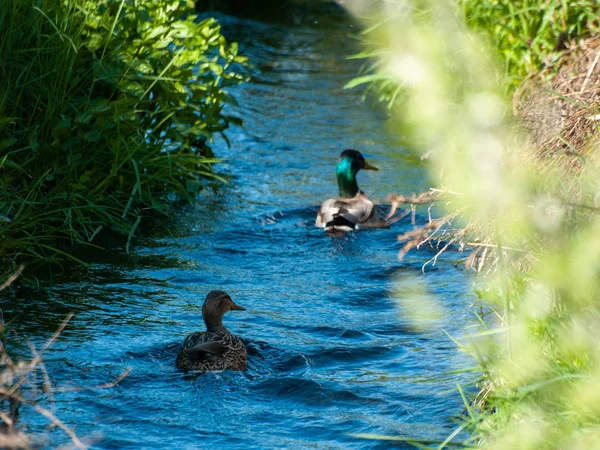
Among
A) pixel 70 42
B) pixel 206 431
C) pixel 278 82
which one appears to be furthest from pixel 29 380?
pixel 278 82

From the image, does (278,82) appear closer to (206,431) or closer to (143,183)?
(143,183)

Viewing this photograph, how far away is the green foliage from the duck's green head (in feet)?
5.49

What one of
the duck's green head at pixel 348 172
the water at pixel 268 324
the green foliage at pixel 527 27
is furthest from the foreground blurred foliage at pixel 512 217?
the duck's green head at pixel 348 172

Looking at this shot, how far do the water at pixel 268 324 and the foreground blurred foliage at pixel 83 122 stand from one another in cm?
41

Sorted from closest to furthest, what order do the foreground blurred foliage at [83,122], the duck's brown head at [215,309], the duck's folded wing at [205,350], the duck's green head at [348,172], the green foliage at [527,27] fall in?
the duck's folded wing at [205,350] → the duck's brown head at [215,309] → the foreground blurred foliage at [83,122] → the green foliage at [527,27] → the duck's green head at [348,172]

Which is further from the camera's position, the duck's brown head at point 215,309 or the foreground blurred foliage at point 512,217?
the duck's brown head at point 215,309

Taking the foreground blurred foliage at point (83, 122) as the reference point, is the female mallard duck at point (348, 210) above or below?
below

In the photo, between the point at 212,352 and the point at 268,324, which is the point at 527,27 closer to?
the point at 268,324

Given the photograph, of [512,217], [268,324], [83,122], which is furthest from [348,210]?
[512,217]

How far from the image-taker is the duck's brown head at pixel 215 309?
6.06m

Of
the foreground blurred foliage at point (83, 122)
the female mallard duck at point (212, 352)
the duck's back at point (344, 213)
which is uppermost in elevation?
the foreground blurred foliage at point (83, 122)

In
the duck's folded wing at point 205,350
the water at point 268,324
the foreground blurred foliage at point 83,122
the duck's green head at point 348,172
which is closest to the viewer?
the water at point 268,324

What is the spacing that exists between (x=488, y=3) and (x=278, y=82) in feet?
16.3

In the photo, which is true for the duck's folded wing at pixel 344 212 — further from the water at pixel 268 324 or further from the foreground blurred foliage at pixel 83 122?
the foreground blurred foliage at pixel 83 122
